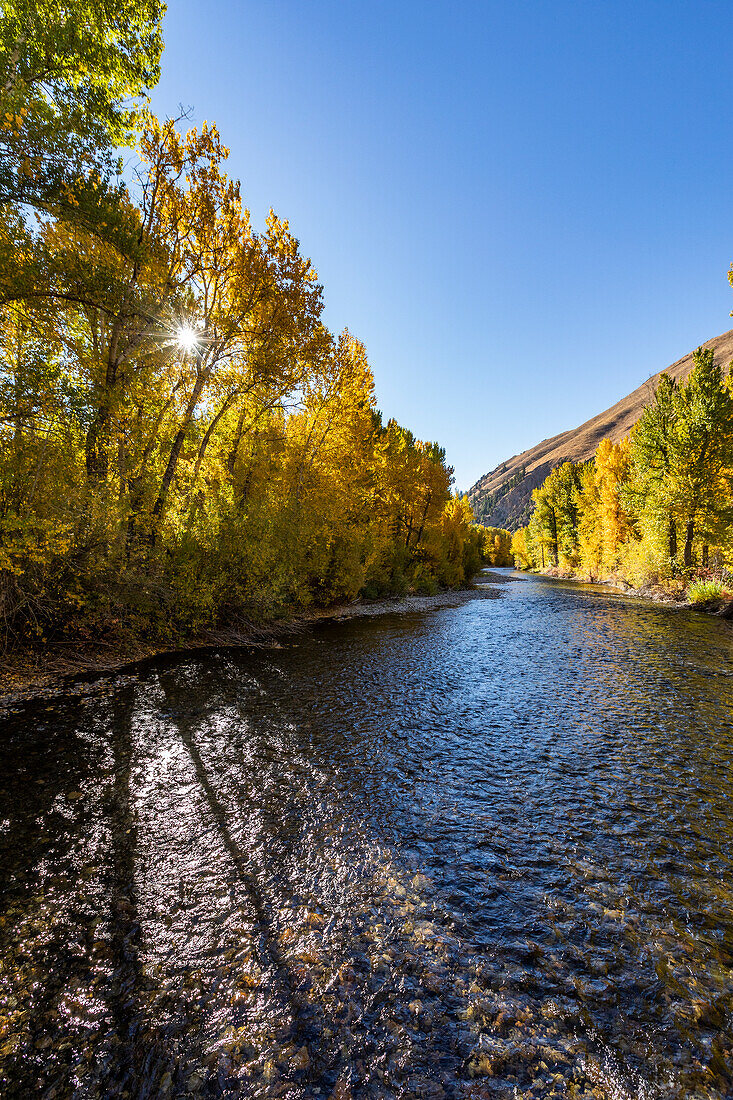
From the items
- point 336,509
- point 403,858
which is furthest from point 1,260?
point 336,509

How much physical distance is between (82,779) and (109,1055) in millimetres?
4268

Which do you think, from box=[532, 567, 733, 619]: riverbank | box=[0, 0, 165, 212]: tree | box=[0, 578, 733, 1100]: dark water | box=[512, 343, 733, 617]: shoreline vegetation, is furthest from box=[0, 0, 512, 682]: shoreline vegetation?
box=[512, 343, 733, 617]: shoreline vegetation

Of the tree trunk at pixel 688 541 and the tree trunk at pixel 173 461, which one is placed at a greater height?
the tree trunk at pixel 173 461

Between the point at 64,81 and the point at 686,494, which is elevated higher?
the point at 64,81

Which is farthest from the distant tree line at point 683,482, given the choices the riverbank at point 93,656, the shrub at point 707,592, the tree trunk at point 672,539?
the riverbank at point 93,656

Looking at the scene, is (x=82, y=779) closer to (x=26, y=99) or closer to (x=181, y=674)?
(x=181, y=674)

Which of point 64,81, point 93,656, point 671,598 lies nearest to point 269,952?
point 93,656

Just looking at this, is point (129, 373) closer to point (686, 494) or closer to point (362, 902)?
point (362, 902)

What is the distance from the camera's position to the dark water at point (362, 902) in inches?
118

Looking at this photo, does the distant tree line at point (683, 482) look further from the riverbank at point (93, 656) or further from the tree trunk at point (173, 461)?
the tree trunk at point (173, 461)

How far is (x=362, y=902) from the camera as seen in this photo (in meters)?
4.47

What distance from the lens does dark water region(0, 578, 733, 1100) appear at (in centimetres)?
300

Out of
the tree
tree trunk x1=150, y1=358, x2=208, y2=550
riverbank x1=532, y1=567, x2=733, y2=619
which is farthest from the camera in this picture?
riverbank x1=532, y1=567, x2=733, y2=619

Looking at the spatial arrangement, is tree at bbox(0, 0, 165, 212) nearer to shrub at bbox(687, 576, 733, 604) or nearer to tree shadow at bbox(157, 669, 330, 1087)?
tree shadow at bbox(157, 669, 330, 1087)
